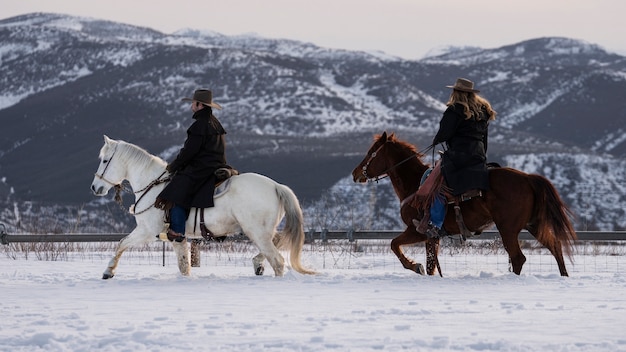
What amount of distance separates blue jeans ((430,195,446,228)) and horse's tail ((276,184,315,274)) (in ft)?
4.85

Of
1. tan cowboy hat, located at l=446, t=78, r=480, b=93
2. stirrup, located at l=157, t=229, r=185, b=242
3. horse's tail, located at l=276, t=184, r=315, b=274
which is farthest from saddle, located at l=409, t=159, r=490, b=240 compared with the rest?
stirrup, located at l=157, t=229, r=185, b=242

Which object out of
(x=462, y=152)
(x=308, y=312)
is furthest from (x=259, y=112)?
(x=308, y=312)

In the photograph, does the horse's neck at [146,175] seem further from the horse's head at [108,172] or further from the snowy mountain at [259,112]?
the snowy mountain at [259,112]

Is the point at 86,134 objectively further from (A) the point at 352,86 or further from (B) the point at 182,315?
(B) the point at 182,315

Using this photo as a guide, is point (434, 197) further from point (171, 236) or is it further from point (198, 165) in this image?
point (171, 236)

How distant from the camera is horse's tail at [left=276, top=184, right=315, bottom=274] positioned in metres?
13.4

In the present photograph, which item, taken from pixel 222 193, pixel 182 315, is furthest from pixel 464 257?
pixel 182 315

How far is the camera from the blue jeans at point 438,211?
13273mm

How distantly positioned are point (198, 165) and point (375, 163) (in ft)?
7.17

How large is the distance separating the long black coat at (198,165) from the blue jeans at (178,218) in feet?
0.50

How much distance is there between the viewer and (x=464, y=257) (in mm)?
19406

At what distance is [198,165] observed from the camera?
13.6 meters

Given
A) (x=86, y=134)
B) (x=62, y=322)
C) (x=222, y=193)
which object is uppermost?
(x=86, y=134)

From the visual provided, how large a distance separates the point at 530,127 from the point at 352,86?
25.5 m
